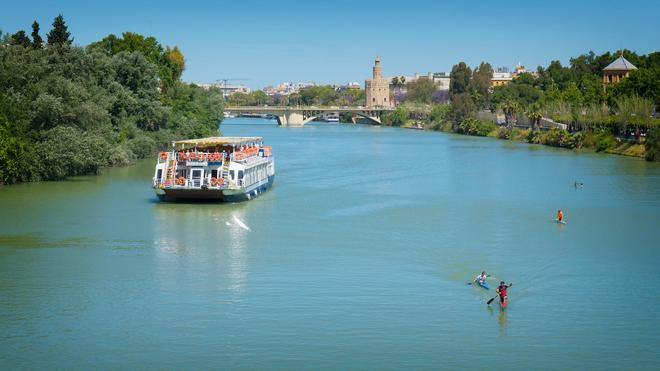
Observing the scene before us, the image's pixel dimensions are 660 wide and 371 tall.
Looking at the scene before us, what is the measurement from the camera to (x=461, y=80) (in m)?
157

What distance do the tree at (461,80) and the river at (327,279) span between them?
103 meters

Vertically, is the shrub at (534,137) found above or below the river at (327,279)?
above

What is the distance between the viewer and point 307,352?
76.3 feet

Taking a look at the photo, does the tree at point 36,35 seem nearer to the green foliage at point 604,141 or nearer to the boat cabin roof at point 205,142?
the boat cabin roof at point 205,142

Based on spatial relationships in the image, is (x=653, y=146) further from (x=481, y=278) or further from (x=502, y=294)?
(x=502, y=294)

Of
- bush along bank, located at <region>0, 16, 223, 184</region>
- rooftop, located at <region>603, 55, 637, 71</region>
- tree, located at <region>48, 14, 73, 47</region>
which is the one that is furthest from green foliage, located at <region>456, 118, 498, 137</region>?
tree, located at <region>48, 14, 73, 47</region>

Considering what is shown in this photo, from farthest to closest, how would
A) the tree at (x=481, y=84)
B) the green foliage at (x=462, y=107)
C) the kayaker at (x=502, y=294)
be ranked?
1. the tree at (x=481, y=84)
2. the green foliage at (x=462, y=107)
3. the kayaker at (x=502, y=294)

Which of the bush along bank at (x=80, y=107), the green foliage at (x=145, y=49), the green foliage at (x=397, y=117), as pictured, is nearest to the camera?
the bush along bank at (x=80, y=107)

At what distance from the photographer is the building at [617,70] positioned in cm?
13212

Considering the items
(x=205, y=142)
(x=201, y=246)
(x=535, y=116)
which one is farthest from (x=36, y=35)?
(x=535, y=116)

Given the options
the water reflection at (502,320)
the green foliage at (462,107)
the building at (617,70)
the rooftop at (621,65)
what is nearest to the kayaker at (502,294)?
the water reflection at (502,320)

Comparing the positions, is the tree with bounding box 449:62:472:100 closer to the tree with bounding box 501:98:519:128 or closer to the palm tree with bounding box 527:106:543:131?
the tree with bounding box 501:98:519:128

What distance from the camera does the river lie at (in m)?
23.5

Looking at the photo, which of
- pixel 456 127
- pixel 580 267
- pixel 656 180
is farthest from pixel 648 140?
pixel 456 127
